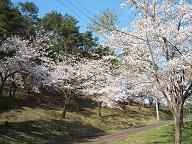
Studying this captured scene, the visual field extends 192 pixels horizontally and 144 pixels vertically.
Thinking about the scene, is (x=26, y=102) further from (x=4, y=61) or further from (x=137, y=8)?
(x=137, y=8)

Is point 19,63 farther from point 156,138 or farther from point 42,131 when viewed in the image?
point 156,138

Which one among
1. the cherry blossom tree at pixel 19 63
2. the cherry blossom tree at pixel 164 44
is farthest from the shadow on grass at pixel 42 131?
the cherry blossom tree at pixel 164 44

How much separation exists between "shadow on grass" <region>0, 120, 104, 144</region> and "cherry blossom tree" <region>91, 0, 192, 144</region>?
12.5 meters

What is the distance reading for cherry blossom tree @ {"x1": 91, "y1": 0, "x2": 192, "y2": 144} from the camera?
14875 millimetres

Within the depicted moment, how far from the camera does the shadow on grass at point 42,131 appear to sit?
26.0 meters

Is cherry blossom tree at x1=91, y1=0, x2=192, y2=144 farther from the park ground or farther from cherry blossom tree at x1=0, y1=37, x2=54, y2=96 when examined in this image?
cherry blossom tree at x1=0, y1=37, x2=54, y2=96

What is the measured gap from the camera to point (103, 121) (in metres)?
45.1

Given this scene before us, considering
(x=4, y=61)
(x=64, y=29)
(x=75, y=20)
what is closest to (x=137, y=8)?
(x=4, y=61)

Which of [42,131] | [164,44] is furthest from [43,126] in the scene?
[164,44]

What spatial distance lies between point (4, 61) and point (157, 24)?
17.9 meters

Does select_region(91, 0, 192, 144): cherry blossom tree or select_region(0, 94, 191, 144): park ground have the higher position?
select_region(91, 0, 192, 144): cherry blossom tree

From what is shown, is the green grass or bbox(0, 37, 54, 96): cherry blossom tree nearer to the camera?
the green grass

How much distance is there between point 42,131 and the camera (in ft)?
99.8

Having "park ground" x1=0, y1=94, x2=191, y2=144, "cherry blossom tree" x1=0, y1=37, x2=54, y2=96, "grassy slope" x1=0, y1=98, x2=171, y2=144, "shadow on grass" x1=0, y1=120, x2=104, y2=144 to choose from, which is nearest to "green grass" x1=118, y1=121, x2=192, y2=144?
"park ground" x1=0, y1=94, x2=191, y2=144
